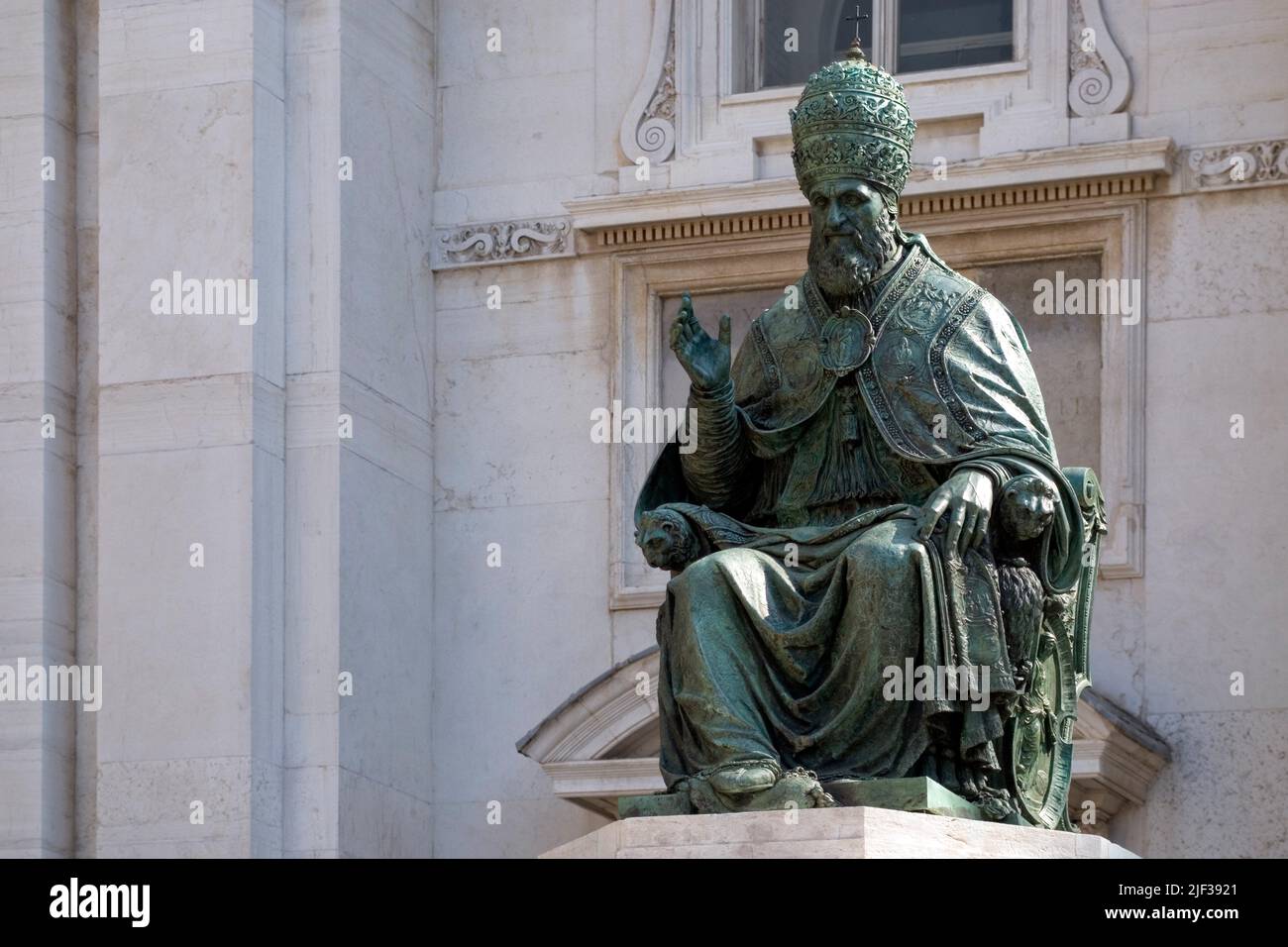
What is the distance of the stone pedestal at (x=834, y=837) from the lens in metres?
9.35

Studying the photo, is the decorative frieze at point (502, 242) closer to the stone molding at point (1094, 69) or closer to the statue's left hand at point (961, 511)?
the stone molding at point (1094, 69)

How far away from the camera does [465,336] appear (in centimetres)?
1564

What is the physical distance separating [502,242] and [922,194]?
1903 mm

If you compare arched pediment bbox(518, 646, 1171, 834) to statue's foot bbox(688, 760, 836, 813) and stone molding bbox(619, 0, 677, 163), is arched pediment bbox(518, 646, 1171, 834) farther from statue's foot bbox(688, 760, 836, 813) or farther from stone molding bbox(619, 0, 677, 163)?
statue's foot bbox(688, 760, 836, 813)

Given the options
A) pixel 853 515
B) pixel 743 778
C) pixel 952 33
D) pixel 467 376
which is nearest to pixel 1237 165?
pixel 952 33

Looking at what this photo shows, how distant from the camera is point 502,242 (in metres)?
15.6

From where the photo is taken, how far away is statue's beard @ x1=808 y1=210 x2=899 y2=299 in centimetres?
1052

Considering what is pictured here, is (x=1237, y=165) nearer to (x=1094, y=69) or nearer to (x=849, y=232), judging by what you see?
(x=1094, y=69)

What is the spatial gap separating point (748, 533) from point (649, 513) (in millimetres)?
281

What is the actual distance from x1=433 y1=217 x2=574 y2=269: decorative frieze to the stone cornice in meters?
0.16

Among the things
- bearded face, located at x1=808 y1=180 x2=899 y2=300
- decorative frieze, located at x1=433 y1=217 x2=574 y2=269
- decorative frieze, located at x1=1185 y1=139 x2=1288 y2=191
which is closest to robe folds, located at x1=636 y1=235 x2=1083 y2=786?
bearded face, located at x1=808 y1=180 x2=899 y2=300

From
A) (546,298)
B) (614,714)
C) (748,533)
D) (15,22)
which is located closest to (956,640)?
(748,533)

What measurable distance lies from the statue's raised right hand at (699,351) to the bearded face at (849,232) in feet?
1.16
